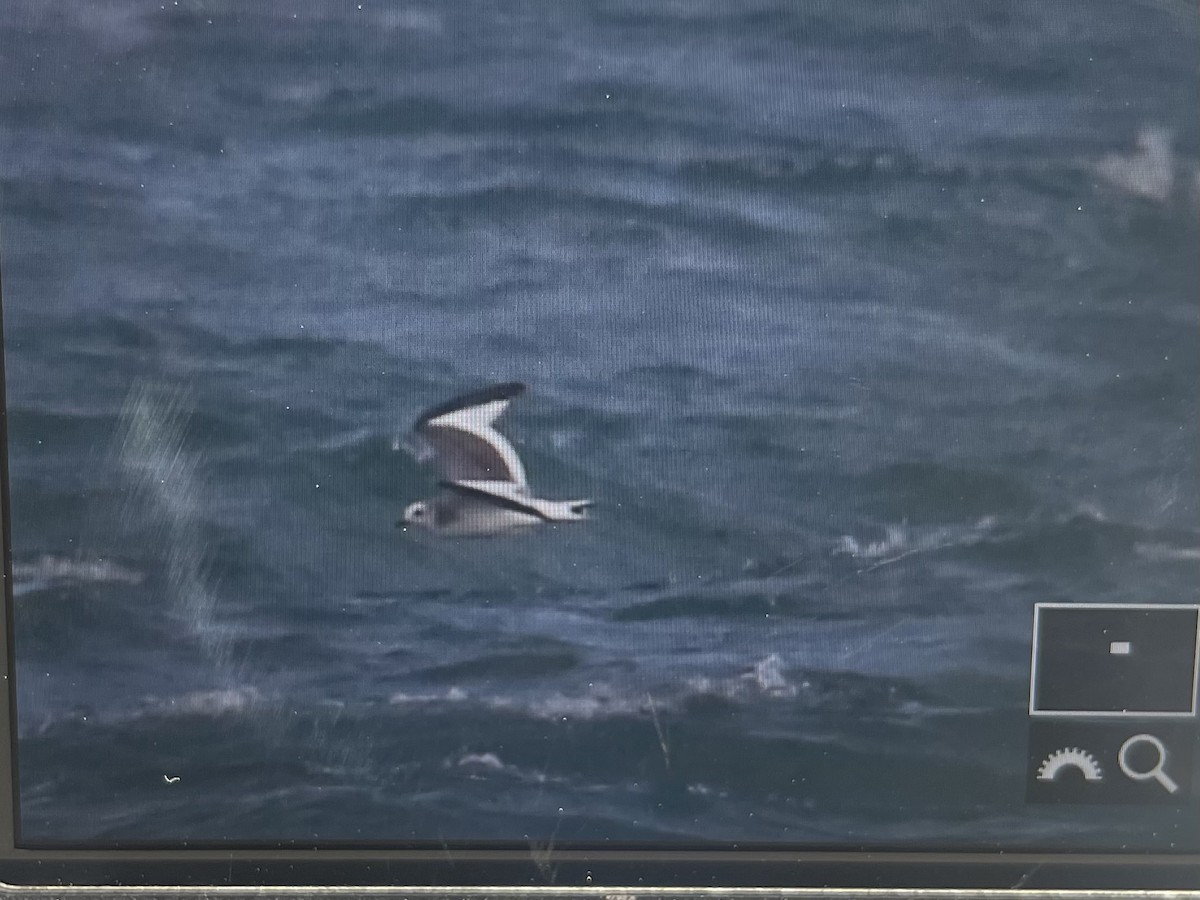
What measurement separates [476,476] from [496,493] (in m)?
0.02

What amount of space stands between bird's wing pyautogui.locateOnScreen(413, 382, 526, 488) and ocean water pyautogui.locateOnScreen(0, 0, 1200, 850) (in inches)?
0.8

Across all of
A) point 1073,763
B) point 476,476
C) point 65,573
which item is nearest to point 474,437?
point 476,476

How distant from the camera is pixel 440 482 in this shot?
88 cm

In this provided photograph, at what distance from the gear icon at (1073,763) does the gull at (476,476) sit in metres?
0.51

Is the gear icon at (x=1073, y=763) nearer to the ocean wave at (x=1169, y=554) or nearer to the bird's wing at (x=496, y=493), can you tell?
the ocean wave at (x=1169, y=554)

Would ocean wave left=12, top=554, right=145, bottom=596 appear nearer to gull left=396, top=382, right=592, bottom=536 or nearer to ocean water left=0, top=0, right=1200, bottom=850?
ocean water left=0, top=0, right=1200, bottom=850

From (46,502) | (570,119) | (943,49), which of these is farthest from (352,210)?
(943,49)

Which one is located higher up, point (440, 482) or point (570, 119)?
point (570, 119)

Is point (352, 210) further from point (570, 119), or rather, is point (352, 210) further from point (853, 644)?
point (853, 644)

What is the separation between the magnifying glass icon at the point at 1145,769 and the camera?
90 cm

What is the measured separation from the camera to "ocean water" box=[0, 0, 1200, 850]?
0.85 metres

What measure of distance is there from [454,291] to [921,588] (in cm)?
52

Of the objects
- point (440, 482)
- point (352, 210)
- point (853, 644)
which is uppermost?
point (352, 210)

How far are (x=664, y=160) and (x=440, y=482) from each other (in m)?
0.36
